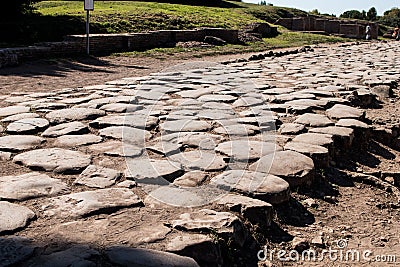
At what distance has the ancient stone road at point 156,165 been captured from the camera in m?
1.83

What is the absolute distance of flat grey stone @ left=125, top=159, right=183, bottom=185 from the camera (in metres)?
2.46

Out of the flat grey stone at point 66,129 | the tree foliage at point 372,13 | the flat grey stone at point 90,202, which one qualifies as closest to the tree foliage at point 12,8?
the flat grey stone at point 66,129

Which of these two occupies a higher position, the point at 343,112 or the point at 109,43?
the point at 109,43

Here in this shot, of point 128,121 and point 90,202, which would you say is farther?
point 128,121

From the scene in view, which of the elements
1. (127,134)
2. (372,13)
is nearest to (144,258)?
(127,134)

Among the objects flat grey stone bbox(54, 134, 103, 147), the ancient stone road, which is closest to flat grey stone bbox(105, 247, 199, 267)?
the ancient stone road

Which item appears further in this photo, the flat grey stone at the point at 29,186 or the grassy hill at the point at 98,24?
the grassy hill at the point at 98,24

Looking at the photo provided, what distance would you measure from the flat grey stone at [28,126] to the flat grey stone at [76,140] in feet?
0.99

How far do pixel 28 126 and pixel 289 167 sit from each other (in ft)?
6.21

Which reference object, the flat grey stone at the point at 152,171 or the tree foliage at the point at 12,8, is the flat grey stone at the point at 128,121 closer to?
the flat grey stone at the point at 152,171

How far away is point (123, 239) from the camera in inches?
72.2

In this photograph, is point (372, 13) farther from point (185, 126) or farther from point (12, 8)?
point (185, 126)

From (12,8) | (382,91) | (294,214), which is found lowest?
(294,214)

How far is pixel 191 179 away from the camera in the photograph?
2.47m
